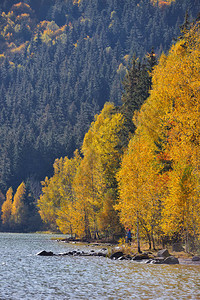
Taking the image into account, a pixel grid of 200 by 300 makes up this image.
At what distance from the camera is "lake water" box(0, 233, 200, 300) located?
19.4 meters

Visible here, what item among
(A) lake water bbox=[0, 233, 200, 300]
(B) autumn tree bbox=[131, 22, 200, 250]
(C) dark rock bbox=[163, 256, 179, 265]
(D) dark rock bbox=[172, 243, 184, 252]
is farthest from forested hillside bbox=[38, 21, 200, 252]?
(A) lake water bbox=[0, 233, 200, 300]

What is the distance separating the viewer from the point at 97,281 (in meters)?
23.5

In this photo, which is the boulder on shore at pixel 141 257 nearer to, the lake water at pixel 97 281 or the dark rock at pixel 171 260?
the lake water at pixel 97 281

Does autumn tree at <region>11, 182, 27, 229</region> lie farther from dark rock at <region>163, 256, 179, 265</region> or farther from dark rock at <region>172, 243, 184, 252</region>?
dark rock at <region>163, 256, 179, 265</region>

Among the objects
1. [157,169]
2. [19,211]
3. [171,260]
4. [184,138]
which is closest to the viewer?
[184,138]

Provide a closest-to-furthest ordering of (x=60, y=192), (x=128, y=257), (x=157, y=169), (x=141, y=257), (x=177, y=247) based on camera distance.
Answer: (x=141, y=257)
(x=128, y=257)
(x=177, y=247)
(x=157, y=169)
(x=60, y=192)

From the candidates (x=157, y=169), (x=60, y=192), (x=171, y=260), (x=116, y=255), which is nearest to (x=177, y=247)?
(x=116, y=255)

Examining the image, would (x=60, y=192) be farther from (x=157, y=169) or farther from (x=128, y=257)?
(x=128, y=257)

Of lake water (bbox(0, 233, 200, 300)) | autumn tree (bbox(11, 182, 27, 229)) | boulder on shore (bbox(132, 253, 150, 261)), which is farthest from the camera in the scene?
autumn tree (bbox(11, 182, 27, 229))

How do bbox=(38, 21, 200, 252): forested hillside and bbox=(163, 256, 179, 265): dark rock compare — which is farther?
bbox=(163, 256, 179, 265): dark rock

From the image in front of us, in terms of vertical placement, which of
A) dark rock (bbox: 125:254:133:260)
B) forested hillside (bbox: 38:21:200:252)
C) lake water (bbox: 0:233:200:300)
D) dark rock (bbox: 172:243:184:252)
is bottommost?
lake water (bbox: 0:233:200:300)

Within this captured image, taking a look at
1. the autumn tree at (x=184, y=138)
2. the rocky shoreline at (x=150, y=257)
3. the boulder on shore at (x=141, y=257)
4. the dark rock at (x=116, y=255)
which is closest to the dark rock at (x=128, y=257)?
the rocky shoreline at (x=150, y=257)

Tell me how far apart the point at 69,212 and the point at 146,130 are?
87.7 feet

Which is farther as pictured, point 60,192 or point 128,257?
point 60,192
